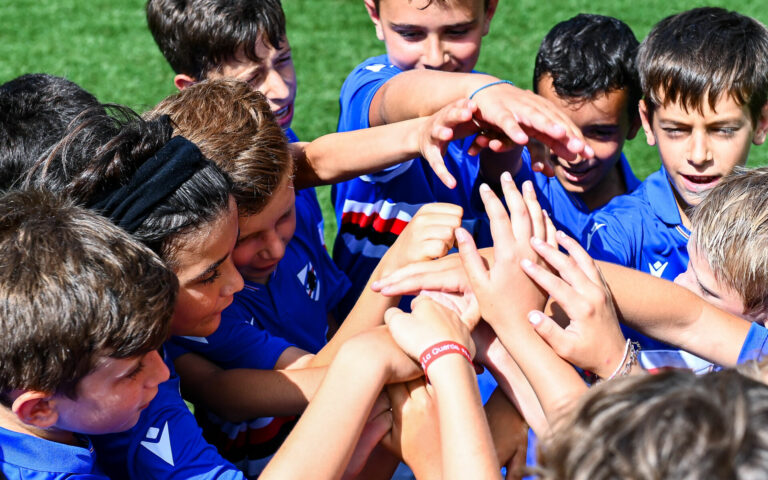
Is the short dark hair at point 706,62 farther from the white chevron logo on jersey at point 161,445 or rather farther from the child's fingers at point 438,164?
the white chevron logo on jersey at point 161,445

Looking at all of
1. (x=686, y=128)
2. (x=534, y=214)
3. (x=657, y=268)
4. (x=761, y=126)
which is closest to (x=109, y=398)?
(x=534, y=214)

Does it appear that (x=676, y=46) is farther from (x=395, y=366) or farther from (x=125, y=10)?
(x=125, y=10)

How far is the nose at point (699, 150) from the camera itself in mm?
2830

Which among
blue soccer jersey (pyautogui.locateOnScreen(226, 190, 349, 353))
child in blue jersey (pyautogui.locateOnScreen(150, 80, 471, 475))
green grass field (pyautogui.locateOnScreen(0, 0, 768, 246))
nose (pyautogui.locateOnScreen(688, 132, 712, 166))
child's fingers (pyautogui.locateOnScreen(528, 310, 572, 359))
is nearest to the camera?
child's fingers (pyautogui.locateOnScreen(528, 310, 572, 359))

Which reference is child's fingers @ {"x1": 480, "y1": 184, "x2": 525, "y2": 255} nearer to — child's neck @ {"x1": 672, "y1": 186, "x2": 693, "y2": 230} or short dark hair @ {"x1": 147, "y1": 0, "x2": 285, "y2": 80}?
child's neck @ {"x1": 672, "y1": 186, "x2": 693, "y2": 230}

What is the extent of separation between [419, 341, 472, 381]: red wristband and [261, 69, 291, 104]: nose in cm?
160

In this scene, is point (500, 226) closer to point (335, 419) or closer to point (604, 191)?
point (335, 419)

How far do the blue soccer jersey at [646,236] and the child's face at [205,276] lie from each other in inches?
48.9

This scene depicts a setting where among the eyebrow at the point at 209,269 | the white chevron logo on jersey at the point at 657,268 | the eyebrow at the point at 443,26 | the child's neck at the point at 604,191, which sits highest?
the eyebrow at the point at 443,26

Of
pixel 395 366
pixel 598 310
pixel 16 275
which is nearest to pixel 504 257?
pixel 598 310

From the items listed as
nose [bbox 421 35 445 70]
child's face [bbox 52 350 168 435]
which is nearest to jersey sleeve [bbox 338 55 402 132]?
nose [bbox 421 35 445 70]

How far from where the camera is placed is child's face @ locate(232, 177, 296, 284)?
230 centimetres

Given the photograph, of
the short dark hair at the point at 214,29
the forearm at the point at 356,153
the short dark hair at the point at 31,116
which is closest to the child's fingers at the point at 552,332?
the forearm at the point at 356,153

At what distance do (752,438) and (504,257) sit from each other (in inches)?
36.6
